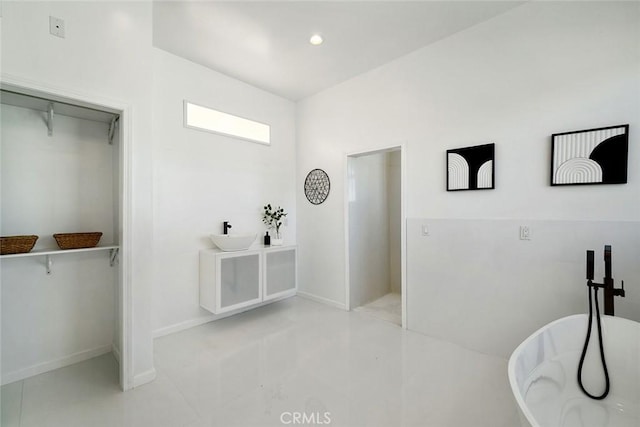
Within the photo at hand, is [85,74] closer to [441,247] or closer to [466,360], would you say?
[441,247]

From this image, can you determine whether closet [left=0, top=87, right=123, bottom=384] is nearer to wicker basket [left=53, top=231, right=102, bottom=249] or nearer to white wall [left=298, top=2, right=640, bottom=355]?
wicker basket [left=53, top=231, right=102, bottom=249]

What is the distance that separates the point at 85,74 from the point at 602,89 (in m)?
3.64

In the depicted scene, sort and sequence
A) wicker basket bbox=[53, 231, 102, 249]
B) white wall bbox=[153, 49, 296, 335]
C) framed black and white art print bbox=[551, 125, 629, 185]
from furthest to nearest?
1. white wall bbox=[153, 49, 296, 335]
2. wicker basket bbox=[53, 231, 102, 249]
3. framed black and white art print bbox=[551, 125, 629, 185]

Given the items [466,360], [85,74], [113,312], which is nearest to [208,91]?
[85,74]

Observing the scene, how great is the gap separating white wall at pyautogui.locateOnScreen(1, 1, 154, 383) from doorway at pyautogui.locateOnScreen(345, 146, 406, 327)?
229cm

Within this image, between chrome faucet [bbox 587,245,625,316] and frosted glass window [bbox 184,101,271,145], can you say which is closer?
chrome faucet [bbox 587,245,625,316]

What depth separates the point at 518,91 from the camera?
7.61 ft

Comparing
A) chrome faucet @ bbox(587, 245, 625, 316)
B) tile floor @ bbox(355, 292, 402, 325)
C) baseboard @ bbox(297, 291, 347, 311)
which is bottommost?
tile floor @ bbox(355, 292, 402, 325)

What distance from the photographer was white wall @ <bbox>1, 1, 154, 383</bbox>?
5.41ft

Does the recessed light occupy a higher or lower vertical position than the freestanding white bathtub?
higher

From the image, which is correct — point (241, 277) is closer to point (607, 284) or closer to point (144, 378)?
point (144, 378)

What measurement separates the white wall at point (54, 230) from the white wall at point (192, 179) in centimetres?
47

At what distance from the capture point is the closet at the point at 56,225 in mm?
2043

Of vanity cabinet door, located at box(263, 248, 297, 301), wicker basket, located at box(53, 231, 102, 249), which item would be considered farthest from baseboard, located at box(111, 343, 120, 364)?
vanity cabinet door, located at box(263, 248, 297, 301)
